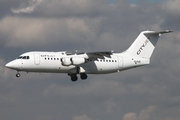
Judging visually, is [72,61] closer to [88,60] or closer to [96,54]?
[88,60]

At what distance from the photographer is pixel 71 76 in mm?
67250

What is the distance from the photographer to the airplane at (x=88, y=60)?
62.6 meters

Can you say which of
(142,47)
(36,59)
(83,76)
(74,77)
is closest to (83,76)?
(83,76)

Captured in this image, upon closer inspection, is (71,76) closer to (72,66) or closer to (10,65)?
(72,66)

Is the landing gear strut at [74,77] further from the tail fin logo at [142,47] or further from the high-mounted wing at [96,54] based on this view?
the tail fin logo at [142,47]

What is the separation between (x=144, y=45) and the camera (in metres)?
69.4

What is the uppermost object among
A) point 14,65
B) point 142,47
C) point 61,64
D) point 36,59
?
point 142,47

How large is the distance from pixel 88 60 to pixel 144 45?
799cm

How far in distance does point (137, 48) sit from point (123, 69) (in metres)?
3.20

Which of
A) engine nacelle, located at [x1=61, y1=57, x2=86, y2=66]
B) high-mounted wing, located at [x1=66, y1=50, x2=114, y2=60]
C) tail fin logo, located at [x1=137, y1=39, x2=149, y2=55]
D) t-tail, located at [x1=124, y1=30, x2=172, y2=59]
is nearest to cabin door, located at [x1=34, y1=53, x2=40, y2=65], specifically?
engine nacelle, located at [x1=61, y1=57, x2=86, y2=66]

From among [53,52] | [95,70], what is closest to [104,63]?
[95,70]

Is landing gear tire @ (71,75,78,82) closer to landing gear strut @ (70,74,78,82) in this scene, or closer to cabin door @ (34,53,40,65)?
landing gear strut @ (70,74,78,82)

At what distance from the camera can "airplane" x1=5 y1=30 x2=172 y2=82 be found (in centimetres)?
6259

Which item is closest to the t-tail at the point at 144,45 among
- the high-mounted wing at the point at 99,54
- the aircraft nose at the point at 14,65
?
the high-mounted wing at the point at 99,54
